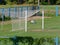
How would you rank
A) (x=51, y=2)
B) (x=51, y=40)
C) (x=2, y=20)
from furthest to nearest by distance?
(x=51, y=2), (x=2, y=20), (x=51, y=40)

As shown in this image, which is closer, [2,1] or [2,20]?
[2,20]

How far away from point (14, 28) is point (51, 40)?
39.2ft

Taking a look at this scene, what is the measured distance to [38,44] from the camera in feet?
47.5

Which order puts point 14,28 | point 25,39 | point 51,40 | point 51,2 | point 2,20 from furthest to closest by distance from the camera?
1. point 51,2
2. point 2,20
3. point 14,28
4. point 25,39
5. point 51,40

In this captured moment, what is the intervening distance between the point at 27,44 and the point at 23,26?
1161cm

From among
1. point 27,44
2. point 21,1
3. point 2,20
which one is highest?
point 27,44

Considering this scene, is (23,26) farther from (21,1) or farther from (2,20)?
(21,1)

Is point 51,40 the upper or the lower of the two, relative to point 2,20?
upper

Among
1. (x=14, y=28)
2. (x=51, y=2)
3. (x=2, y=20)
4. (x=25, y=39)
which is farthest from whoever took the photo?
(x=51, y=2)

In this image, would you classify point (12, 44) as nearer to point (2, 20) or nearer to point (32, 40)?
point (32, 40)

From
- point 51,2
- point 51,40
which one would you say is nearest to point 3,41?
point 51,40

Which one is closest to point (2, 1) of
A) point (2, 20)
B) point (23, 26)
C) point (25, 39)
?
point (2, 20)

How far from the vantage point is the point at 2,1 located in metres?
79.8

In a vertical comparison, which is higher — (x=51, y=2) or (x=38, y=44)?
(x=38, y=44)
